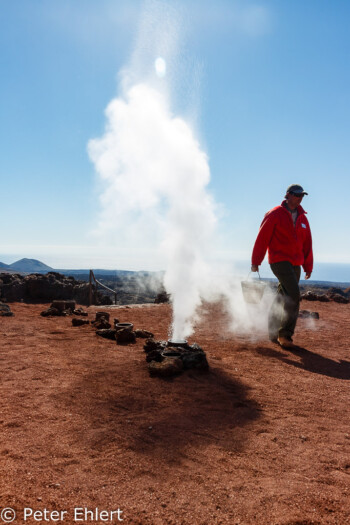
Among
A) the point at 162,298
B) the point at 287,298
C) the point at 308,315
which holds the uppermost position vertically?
the point at 287,298

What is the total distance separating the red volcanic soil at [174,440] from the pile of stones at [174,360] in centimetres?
14

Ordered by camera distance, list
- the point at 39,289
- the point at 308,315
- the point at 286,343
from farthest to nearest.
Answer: the point at 39,289 → the point at 308,315 → the point at 286,343

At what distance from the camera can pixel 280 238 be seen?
589 cm

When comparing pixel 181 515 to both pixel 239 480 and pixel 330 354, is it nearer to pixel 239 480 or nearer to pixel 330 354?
pixel 239 480

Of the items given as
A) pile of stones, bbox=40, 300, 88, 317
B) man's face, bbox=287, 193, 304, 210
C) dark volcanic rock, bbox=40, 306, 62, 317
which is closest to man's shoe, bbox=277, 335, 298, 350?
man's face, bbox=287, 193, 304, 210

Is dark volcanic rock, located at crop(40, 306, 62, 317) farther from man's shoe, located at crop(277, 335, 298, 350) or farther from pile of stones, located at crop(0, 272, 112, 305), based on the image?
pile of stones, located at crop(0, 272, 112, 305)

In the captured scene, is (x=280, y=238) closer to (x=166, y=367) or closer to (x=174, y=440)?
(x=166, y=367)

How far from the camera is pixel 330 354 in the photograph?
17.9 ft

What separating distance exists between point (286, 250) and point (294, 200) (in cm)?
90

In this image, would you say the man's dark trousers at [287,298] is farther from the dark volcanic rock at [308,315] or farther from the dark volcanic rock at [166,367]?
the dark volcanic rock at [308,315]

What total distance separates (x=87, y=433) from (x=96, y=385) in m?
1.08

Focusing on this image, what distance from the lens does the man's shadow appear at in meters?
4.48

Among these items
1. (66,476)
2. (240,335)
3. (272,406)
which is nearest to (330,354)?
(240,335)

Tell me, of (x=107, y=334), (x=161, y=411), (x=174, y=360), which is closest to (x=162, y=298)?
(x=107, y=334)
